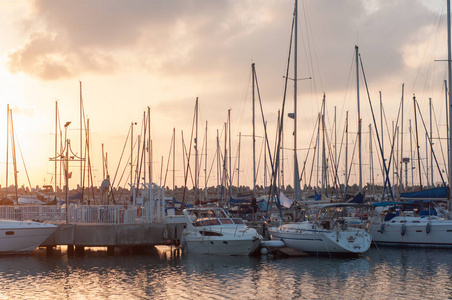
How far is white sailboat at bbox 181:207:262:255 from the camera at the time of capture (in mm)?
36750

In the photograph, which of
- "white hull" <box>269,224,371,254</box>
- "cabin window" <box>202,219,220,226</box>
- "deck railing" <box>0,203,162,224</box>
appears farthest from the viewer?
"deck railing" <box>0,203,162,224</box>

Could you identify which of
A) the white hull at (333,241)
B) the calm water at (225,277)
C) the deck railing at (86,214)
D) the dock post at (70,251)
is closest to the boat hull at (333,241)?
the white hull at (333,241)

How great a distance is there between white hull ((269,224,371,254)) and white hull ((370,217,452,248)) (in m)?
7.02

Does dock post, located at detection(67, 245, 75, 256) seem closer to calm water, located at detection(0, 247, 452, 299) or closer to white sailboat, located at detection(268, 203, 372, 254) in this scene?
calm water, located at detection(0, 247, 452, 299)

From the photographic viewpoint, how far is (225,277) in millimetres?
29688

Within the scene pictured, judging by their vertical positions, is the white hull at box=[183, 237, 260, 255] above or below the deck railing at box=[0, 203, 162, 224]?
below

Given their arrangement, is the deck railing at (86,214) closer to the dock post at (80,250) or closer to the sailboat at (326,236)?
the dock post at (80,250)

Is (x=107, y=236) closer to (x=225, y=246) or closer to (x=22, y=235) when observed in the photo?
(x=22, y=235)

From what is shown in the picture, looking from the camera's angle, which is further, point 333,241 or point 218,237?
point 218,237

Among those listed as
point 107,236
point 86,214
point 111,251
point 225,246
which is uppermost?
point 86,214

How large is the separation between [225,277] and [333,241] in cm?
949

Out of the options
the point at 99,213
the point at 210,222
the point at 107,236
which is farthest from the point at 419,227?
the point at 99,213

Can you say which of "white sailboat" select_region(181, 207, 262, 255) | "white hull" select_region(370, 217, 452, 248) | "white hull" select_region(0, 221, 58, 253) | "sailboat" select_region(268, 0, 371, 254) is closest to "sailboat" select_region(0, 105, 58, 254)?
"white hull" select_region(0, 221, 58, 253)

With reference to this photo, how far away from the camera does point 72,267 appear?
33.8m
